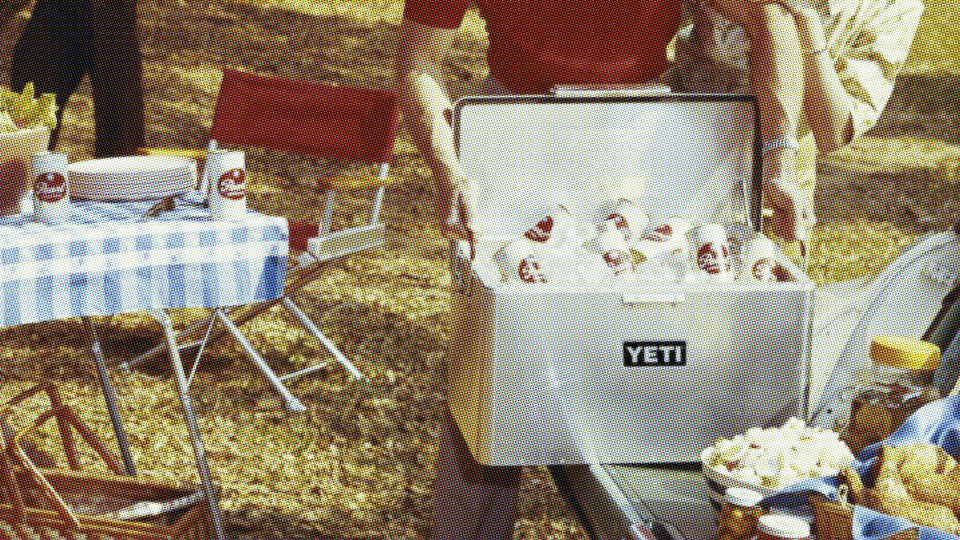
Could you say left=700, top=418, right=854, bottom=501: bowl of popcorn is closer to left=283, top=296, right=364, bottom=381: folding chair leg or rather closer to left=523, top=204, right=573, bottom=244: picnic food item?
left=523, top=204, right=573, bottom=244: picnic food item

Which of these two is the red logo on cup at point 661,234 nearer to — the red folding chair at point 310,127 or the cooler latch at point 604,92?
the cooler latch at point 604,92

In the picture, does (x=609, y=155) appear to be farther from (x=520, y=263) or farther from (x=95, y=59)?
(x=95, y=59)

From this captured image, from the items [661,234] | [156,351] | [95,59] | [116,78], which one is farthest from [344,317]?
[661,234]

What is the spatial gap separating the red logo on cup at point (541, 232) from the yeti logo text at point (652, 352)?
344 millimetres

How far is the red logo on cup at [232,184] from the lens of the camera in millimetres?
2865

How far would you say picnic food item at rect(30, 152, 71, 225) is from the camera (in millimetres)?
2775

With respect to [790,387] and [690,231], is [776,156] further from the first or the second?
[790,387]

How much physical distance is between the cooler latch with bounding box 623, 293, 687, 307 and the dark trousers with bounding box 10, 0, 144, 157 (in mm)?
5017

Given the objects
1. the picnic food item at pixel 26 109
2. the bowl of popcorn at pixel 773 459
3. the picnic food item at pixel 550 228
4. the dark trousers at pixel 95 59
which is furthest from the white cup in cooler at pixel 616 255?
the dark trousers at pixel 95 59

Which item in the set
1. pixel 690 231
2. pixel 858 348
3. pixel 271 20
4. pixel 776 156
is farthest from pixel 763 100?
pixel 271 20

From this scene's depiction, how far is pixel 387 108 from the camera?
17.3ft

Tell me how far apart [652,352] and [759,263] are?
0.30m

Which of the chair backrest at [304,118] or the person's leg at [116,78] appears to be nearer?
the chair backrest at [304,118]

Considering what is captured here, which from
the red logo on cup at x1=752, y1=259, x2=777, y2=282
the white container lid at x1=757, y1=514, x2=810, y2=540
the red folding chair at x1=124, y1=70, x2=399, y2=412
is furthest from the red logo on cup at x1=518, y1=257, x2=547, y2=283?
the red folding chair at x1=124, y1=70, x2=399, y2=412
